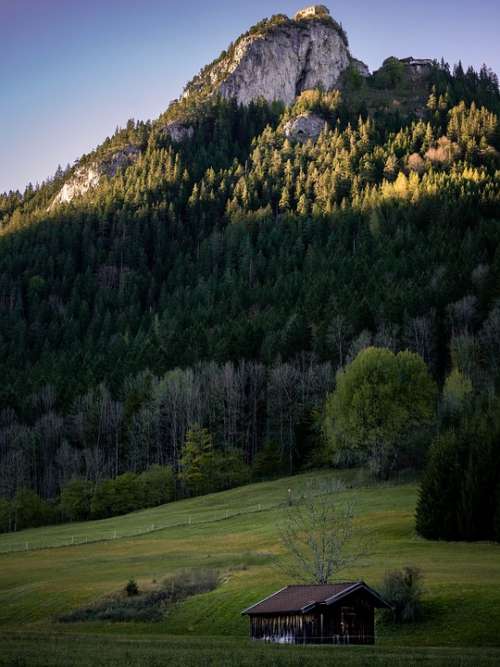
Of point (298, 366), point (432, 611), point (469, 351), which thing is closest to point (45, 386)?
point (298, 366)

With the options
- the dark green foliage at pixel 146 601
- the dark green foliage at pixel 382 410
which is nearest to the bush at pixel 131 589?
the dark green foliage at pixel 146 601

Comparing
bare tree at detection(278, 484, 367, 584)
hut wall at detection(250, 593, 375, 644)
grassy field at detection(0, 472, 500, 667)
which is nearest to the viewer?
grassy field at detection(0, 472, 500, 667)

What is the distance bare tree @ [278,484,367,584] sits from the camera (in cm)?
6022

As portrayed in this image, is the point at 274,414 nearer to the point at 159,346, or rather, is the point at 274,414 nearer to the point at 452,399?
the point at 452,399

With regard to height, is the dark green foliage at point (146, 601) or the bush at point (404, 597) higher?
the bush at point (404, 597)

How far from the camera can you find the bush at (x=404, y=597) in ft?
161

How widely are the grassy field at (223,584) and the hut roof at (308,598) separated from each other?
97.2 inches

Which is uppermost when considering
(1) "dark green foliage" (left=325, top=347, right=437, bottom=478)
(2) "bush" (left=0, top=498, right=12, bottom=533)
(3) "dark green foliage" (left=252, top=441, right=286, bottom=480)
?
(1) "dark green foliage" (left=325, top=347, right=437, bottom=478)

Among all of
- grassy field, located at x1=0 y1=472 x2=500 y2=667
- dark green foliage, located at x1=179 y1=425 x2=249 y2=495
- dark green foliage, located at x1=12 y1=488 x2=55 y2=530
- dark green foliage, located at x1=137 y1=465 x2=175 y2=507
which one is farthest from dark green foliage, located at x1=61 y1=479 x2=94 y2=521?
dark green foliage, located at x1=179 y1=425 x2=249 y2=495

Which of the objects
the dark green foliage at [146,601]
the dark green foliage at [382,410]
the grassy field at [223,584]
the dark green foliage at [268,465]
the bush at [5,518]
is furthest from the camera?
the dark green foliage at [268,465]

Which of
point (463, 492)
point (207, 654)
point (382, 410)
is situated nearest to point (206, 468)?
point (382, 410)

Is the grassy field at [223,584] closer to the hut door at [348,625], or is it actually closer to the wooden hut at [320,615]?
the wooden hut at [320,615]

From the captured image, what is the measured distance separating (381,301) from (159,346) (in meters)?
46.5

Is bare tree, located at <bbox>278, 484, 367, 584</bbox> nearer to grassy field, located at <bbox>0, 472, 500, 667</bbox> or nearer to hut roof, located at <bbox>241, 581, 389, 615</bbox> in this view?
grassy field, located at <bbox>0, 472, 500, 667</bbox>
